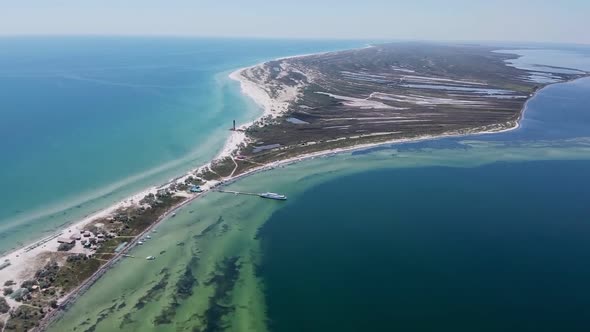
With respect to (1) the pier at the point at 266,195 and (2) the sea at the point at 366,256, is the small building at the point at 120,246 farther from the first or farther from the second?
(1) the pier at the point at 266,195

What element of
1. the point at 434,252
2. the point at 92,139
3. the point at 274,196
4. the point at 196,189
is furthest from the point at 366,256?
the point at 92,139

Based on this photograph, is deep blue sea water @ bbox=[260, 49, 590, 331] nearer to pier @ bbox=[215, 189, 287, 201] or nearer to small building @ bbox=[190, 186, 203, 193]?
pier @ bbox=[215, 189, 287, 201]

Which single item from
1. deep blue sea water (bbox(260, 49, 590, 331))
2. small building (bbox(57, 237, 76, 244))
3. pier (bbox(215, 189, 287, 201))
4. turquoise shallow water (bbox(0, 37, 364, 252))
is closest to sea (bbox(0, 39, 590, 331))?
deep blue sea water (bbox(260, 49, 590, 331))

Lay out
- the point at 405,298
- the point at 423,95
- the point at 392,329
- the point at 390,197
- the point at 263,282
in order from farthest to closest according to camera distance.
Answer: the point at 423,95, the point at 390,197, the point at 263,282, the point at 405,298, the point at 392,329

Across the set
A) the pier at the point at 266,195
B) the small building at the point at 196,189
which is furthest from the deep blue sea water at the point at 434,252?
the small building at the point at 196,189

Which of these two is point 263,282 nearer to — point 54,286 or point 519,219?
point 54,286

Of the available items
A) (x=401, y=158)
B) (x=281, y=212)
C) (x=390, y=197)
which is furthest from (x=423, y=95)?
(x=281, y=212)

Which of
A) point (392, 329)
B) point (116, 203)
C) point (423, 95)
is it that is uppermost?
point (423, 95)
